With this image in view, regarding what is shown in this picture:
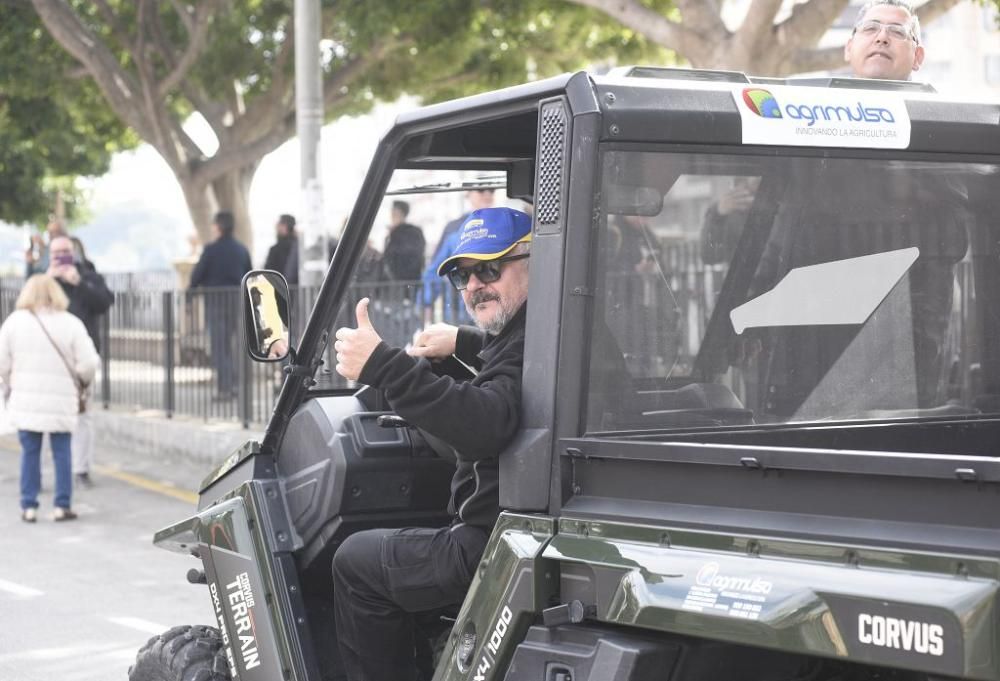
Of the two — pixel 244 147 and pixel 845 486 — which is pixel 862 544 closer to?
pixel 845 486

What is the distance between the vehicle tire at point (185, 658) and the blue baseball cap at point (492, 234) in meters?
1.60

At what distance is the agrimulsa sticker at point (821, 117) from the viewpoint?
319 centimetres

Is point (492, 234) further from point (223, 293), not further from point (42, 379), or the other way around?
point (223, 293)

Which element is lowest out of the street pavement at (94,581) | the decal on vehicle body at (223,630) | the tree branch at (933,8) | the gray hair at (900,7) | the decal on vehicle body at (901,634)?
the street pavement at (94,581)

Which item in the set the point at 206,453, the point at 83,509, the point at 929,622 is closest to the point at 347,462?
the point at 929,622

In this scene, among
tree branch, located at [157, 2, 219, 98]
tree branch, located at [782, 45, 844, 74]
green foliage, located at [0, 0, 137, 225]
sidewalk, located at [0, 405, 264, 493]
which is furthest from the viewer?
green foliage, located at [0, 0, 137, 225]

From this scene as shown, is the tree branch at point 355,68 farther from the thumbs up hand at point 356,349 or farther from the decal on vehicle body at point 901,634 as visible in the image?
the decal on vehicle body at point 901,634

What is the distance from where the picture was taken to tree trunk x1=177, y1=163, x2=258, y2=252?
21.5 meters

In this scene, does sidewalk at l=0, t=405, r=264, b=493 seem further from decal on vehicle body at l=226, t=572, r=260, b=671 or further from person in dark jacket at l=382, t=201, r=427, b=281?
decal on vehicle body at l=226, t=572, r=260, b=671

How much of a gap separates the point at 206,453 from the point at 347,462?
8493 millimetres

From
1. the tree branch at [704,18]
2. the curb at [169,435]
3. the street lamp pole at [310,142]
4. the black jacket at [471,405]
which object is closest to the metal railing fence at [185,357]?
the curb at [169,435]

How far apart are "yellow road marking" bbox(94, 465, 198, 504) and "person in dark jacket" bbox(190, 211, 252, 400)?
1.01m

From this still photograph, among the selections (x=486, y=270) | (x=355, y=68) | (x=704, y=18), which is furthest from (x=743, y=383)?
(x=355, y=68)

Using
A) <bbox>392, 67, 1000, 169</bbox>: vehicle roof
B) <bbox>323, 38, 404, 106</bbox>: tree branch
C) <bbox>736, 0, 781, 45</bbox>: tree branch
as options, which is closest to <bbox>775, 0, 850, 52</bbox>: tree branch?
<bbox>736, 0, 781, 45</bbox>: tree branch
